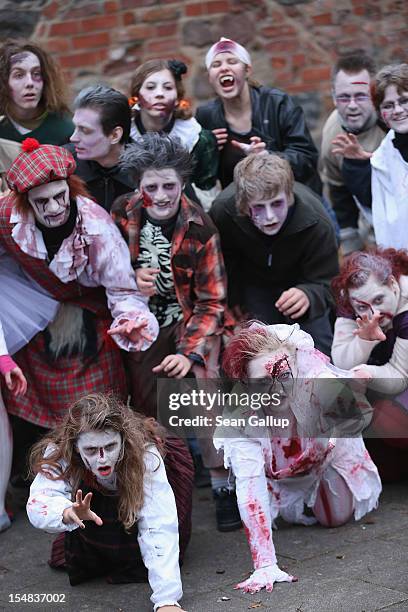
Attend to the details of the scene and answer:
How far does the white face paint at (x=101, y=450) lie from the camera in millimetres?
3746

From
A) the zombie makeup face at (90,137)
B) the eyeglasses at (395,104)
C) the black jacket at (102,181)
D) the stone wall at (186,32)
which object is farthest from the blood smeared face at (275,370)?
the stone wall at (186,32)

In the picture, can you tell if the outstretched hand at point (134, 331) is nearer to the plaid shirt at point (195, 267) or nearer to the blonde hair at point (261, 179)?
the plaid shirt at point (195, 267)

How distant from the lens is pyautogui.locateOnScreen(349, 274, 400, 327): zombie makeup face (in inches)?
176

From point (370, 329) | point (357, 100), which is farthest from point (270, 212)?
point (357, 100)

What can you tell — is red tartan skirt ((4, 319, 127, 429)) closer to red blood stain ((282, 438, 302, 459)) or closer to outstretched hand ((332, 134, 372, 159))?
red blood stain ((282, 438, 302, 459))

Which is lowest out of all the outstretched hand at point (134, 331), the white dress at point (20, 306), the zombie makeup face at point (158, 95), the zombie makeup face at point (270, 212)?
the outstretched hand at point (134, 331)

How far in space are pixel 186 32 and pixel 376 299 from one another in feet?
10.4

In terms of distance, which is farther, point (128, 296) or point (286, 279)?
point (286, 279)

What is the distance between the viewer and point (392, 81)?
4.95 m

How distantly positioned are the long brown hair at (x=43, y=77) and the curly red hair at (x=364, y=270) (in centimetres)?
161

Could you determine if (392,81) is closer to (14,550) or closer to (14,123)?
(14,123)

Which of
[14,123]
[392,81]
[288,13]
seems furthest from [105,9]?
[392,81]

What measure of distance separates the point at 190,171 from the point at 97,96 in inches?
21.4

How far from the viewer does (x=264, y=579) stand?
378 cm
